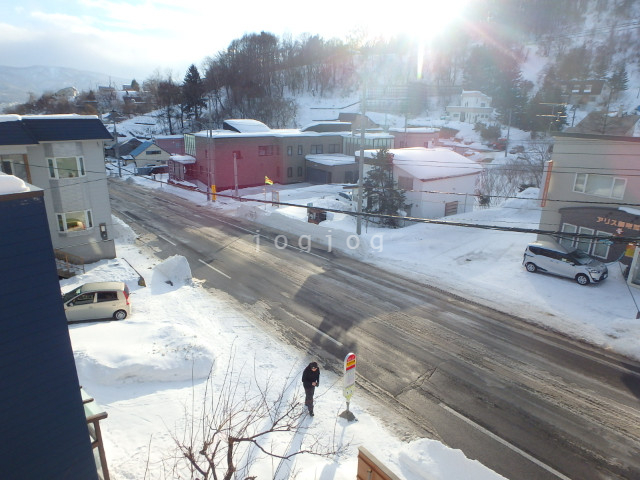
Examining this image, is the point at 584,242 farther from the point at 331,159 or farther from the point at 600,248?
the point at 331,159

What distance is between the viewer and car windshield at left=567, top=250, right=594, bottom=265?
18688 mm

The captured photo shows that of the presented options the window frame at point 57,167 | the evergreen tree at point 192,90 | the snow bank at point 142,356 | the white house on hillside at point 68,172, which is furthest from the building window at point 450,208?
the evergreen tree at point 192,90

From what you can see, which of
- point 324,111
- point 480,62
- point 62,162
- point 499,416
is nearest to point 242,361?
point 499,416

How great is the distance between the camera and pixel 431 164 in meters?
32.0

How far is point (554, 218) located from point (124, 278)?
22.6 metres

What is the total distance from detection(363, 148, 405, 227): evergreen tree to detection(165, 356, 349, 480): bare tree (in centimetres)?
1900

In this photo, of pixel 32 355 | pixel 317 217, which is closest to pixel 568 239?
pixel 317 217

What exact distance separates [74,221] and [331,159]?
31.3m

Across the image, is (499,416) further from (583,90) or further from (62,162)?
(583,90)

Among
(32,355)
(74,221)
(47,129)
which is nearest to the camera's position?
(32,355)

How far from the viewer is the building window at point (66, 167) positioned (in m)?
20.6

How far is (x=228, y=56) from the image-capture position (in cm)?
10788

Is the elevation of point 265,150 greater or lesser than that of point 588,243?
greater

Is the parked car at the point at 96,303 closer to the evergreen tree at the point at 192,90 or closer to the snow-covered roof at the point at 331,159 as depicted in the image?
the snow-covered roof at the point at 331,159
